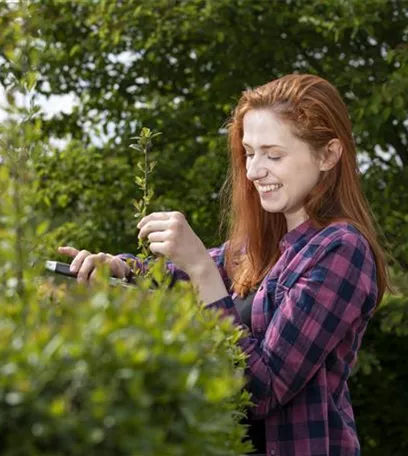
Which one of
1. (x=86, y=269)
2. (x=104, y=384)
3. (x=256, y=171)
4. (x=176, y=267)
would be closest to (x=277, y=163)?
(x=256, y=171)

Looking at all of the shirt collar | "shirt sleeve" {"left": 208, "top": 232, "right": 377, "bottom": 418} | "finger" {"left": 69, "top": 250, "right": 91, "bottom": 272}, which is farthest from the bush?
the shirt collar

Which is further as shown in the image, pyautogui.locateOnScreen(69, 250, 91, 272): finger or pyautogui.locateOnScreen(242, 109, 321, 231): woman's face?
pyautogui.locateOnScreen(242, 109, 321, 231): woman's face

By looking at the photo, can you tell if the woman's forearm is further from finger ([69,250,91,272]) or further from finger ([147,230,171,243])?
finger ([69,250,91,272])

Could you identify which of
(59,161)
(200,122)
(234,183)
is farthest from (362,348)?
(234,183)

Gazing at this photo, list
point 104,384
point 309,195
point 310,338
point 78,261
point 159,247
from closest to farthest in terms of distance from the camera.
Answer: point 104,384
point 159,247
point 310,338
point 78,261
point 309,195

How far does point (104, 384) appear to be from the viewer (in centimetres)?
147

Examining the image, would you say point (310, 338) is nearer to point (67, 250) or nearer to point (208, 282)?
point (208, 282)

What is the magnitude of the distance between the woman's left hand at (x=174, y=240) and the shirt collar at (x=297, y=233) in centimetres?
48

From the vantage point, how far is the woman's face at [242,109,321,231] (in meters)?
3.25

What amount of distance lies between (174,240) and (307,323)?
0.43m

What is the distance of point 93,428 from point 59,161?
659cm

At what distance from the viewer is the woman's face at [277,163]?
128 inches

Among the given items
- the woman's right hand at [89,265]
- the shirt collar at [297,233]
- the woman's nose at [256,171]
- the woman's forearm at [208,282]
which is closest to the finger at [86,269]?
the woman's right hand at [89,265]

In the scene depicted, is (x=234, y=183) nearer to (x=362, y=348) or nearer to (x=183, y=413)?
(x=183, y=413)
